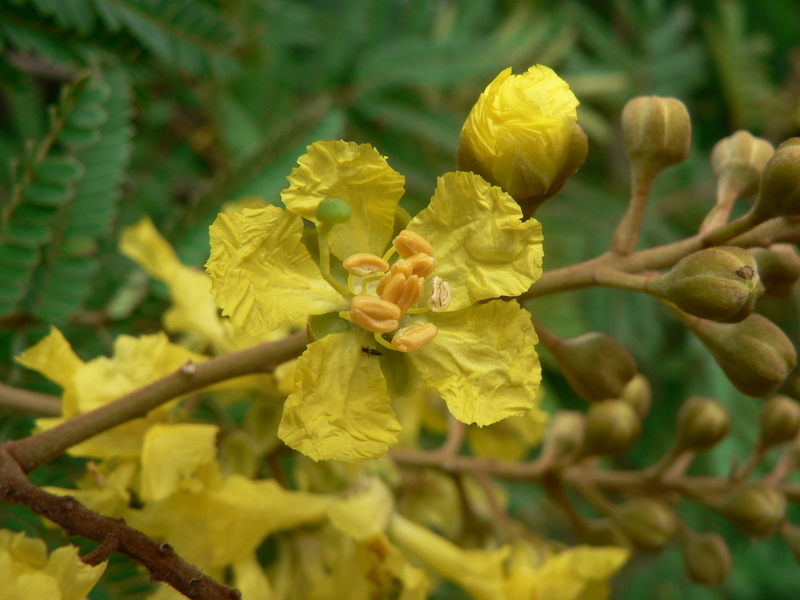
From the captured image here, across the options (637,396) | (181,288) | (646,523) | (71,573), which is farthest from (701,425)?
A: (71,573)

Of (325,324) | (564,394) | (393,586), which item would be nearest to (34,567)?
(325,324)

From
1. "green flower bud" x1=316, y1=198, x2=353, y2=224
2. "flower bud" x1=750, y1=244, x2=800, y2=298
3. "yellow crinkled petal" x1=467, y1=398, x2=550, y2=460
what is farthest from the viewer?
"yellow crinkled petal" x1=467, y1=398, x2=550, y2=460

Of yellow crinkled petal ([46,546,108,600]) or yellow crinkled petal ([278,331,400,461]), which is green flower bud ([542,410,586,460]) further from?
yellow crinkled petal ([46,546,108,600])

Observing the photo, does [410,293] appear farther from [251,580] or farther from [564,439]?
[564,439]

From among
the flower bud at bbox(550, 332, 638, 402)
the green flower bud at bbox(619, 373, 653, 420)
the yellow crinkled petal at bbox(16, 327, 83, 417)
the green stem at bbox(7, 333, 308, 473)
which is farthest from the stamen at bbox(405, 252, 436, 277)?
the green flower bud at bbox(619, 373, 653, 420)

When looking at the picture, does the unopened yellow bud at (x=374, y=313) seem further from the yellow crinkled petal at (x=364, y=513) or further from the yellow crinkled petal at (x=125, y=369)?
the yellow crinkled petal at (x=364, y=513)

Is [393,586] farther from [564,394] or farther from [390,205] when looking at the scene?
[564,394]
